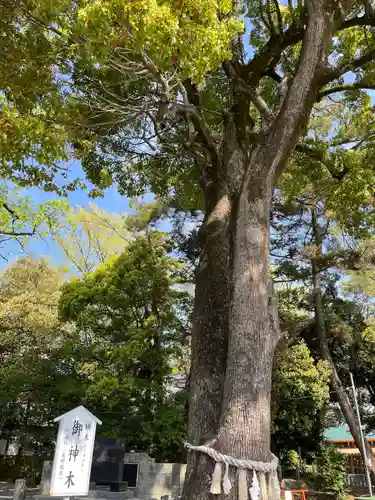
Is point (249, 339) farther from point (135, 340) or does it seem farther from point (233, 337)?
point (135, 340)

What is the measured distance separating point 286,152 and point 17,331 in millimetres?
11471

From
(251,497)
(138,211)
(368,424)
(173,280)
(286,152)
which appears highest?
(138,211)

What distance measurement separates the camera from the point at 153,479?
9531 millimetres

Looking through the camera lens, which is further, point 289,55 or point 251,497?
point 289,55

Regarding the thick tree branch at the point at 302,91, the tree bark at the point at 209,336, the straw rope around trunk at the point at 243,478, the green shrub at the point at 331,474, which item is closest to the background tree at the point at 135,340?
the green shrub at the point at 331,474

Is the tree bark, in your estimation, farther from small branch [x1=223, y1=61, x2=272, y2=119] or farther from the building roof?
the building roof

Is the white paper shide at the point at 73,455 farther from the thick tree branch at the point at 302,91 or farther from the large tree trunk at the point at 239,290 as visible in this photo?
the thick tree branch at the point at 302,91

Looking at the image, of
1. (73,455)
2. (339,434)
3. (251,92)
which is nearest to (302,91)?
(251,92)

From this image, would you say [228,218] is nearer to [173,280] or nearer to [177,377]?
[173,280]

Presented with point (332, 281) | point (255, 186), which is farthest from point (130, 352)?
point (332, 281)

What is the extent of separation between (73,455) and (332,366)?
36.5ft

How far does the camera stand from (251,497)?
10.3 ft

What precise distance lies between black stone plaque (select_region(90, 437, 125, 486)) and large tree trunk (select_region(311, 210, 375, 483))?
7.28m

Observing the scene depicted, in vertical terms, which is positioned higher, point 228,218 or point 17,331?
point 17,331
